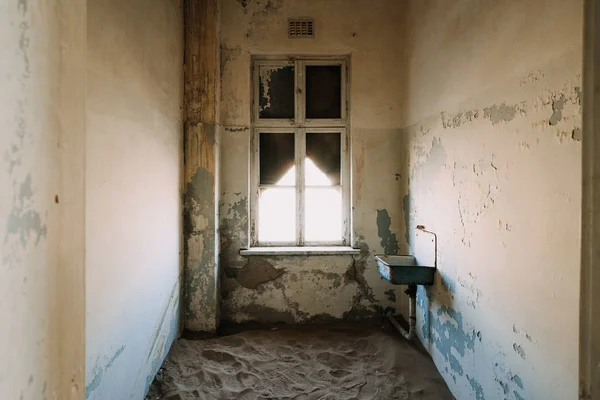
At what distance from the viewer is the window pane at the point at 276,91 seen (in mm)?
3670

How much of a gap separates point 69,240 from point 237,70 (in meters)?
3.08

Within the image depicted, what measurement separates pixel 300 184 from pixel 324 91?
1.04 meters

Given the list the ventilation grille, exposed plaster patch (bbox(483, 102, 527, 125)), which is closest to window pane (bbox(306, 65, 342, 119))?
the ventilation grille

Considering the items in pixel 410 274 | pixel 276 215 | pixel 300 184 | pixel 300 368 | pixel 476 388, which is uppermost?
pixel 300 184

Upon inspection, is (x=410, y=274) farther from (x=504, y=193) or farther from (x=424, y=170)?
(x=504, y=193)

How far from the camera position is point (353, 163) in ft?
11.6

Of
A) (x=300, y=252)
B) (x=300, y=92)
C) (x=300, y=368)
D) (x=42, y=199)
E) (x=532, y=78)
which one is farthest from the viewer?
(x=300, y=92)

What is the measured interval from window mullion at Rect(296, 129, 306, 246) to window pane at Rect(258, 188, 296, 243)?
0.04m

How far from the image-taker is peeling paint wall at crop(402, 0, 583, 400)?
1401mm

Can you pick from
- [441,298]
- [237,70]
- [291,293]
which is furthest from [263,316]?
[237,70]

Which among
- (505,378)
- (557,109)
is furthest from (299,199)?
(557,109)

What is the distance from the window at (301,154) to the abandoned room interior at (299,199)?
0.02m

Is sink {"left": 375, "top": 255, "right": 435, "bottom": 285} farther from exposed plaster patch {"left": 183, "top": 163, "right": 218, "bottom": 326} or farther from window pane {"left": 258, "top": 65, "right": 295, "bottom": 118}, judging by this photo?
window pane {"left": 258, "top": 65, "right": 295, "bottom": 118}

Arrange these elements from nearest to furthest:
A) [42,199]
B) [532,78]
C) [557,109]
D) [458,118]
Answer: [42,199] → [557,109] → [532,78] → [458,118]
